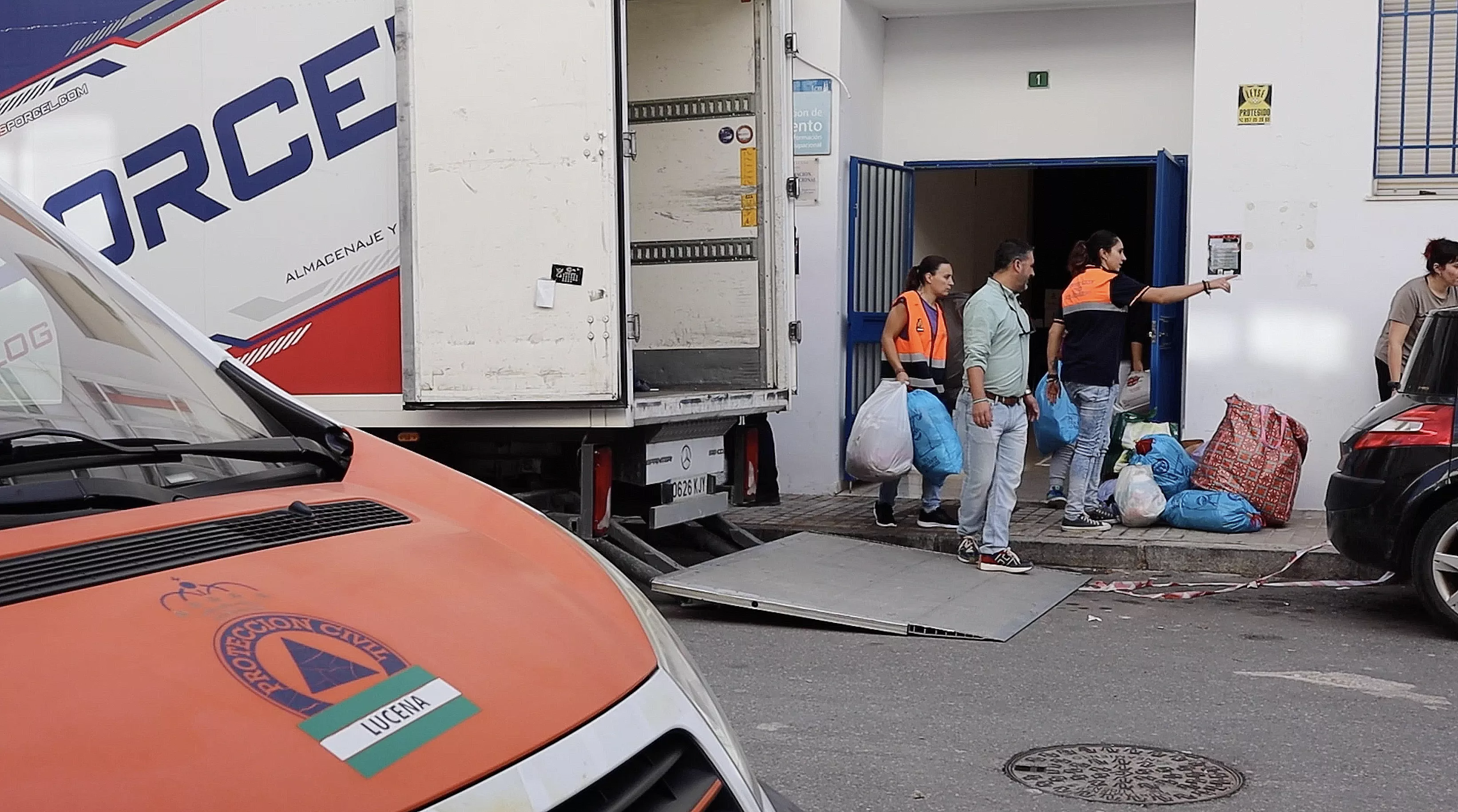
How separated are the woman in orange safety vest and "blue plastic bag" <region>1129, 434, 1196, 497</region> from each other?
1324 millimetres

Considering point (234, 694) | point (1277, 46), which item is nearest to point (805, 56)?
point (1277, 46)

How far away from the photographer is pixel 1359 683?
5.70 m

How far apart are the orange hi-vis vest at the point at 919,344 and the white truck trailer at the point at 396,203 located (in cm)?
176

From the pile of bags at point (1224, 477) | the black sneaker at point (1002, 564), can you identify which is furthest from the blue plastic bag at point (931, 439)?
the black sneaker at point (1002, 564)

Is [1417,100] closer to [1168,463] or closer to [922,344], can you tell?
[1168,463]

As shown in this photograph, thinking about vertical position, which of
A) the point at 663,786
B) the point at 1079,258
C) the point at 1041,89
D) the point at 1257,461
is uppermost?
the point at 1041,89

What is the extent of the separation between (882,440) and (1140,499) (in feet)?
5.53

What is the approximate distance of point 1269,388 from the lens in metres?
10.1

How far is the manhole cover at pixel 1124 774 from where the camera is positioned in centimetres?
434

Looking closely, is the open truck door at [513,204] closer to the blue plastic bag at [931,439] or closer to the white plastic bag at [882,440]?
the white plastic bag at [882,440]

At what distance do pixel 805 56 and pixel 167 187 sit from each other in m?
5.14

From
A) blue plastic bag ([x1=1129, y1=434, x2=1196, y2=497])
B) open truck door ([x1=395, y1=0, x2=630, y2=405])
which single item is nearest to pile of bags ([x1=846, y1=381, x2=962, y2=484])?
blue plastic bag ([x1=1129, y1=434, x2=1196, y2=497])

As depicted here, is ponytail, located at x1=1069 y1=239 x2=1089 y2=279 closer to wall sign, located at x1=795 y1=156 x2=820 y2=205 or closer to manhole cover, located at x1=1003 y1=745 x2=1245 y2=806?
wall sign, located at x1=795 y1=156 x2=820 y2=205

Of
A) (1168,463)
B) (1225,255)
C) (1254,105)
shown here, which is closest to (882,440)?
(1168,463)
